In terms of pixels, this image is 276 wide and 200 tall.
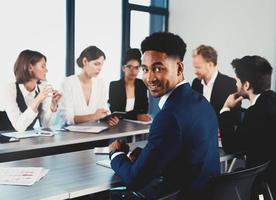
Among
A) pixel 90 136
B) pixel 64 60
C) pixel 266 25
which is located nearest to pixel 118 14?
pixel 64 60

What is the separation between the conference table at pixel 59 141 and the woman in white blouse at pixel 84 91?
34 cm

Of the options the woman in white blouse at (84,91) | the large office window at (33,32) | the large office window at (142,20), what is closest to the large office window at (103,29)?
the large office window at (142,20)

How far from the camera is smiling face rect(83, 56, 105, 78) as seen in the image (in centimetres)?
385

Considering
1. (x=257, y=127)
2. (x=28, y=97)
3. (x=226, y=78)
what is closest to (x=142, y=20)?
(x=226, y=78)

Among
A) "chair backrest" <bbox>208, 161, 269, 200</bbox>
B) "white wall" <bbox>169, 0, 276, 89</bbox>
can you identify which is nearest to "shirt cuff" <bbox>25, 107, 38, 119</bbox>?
"chair backrest" <bbox>208, 161, 269, 200</bbox>

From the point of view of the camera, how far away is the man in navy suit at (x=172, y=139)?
1.72 m

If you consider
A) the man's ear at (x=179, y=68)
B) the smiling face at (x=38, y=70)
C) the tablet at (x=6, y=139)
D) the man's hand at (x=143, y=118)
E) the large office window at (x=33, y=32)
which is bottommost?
the tablet at (x=6, y=139)

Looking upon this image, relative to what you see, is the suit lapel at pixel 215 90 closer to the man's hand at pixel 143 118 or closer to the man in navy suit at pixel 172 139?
the man's hand at pixel 143 118

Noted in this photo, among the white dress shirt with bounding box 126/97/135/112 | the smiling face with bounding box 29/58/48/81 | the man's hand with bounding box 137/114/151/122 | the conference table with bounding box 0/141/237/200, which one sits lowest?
the conference table with bounding box 0/141/237/200

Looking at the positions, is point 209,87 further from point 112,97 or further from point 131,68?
point 112,97

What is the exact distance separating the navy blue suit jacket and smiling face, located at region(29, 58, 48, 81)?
6.33 ft

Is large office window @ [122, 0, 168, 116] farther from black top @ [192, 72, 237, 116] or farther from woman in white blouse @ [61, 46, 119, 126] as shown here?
woman in white blouse @ [61, 46, 119, 126]

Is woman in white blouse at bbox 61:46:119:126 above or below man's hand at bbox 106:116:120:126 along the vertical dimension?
above

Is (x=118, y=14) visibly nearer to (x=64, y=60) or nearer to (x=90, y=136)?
(x=64, y=60)
